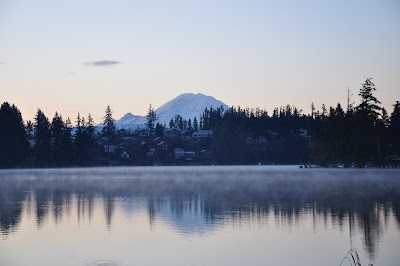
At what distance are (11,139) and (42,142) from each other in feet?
47.0

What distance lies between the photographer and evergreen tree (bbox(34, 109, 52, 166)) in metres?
152

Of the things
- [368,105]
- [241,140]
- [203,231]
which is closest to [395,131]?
[368,105]

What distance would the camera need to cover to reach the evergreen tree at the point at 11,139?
13788 cm

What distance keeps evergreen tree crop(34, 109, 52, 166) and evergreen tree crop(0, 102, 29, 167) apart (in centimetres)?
906

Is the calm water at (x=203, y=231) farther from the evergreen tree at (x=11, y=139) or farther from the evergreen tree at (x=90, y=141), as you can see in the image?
the evergreen tree at (x=90, y=141)

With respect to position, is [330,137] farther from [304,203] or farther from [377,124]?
[304,203]

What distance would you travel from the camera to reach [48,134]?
6033 inches

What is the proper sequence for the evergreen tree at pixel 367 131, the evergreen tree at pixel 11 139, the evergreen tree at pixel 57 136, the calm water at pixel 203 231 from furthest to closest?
the evergreen tree at pixel 57 136 → the evergreen tree at pixel 11 139 → the evergreen tree at pixel 367 131 → the calm water at pixel 203 231

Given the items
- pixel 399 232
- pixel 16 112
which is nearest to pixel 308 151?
pixel 16 112

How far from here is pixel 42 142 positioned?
152125 millimetres

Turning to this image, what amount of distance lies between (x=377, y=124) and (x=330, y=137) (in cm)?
1156

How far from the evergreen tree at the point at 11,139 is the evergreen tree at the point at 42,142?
9062 millimetres

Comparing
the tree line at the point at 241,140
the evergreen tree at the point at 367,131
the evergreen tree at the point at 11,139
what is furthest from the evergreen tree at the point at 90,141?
the evergreen tree at the point at 367,131

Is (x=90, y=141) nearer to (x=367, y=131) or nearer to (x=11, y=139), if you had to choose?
(x=11, y=139)
